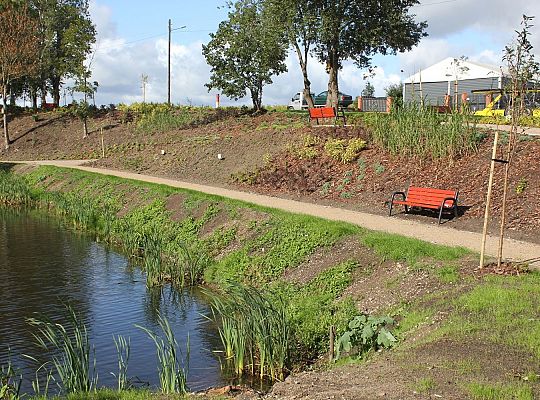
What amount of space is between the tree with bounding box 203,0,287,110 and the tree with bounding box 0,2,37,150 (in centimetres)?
1012

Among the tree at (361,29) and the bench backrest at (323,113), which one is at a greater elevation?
the tree at (361,29)

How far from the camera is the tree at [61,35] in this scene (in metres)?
42.8

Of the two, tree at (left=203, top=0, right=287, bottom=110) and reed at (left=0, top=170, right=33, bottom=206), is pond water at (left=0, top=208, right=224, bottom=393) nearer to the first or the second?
reed at (left=0, top=170, right=33, bottom=206)

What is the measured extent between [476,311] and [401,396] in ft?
8.33

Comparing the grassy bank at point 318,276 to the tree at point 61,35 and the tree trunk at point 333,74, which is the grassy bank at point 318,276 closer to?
the tree trunk at point 333,74

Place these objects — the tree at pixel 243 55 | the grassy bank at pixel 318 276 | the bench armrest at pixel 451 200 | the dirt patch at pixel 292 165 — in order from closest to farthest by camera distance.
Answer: the grassy bank at pixel 318 276 < the bench armrest at pixel 451 200 < the dirt patch at pixel 292 165 < the tree at pixel 243 55

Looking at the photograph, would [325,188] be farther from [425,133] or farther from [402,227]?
[402,227]

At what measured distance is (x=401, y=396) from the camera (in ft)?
20.1

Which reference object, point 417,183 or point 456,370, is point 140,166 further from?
point 456,370

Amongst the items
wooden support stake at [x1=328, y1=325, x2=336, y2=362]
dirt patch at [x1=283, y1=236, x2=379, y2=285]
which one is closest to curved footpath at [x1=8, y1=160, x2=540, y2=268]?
dirt patch at [x1=283, y1=236, x2=379, y2=285]

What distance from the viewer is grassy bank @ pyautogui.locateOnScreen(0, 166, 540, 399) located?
7520mm

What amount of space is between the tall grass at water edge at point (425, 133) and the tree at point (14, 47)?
2412 cm

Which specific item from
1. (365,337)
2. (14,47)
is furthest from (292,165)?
(14,47)

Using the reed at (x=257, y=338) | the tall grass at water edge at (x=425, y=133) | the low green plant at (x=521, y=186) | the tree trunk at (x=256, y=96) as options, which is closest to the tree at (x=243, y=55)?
the tree trunk at (x=256, y=96)
